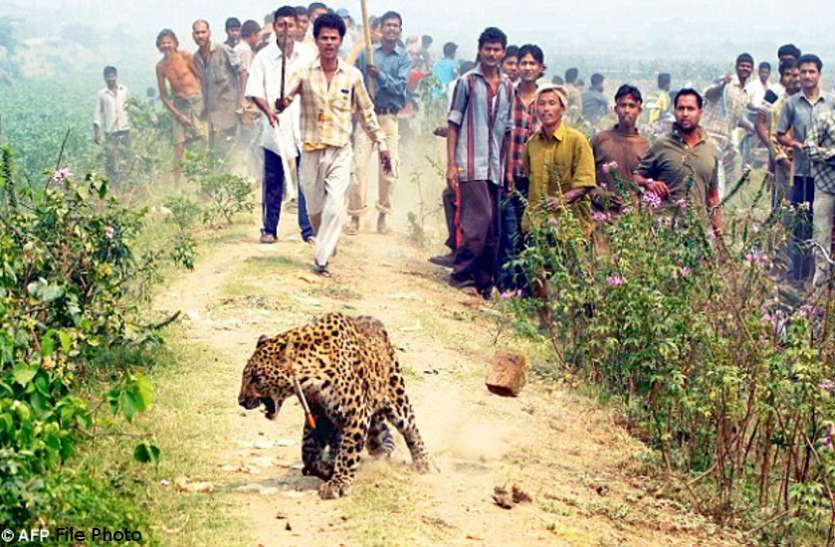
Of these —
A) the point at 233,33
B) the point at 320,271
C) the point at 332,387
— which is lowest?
the point at 320,271

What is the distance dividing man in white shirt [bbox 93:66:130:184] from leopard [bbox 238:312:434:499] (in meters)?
12.0

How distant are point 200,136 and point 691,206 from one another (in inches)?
398

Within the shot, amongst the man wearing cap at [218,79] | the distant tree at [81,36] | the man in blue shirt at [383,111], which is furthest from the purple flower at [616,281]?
the distant tree at [81,36]

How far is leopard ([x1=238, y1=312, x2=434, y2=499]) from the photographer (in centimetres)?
621

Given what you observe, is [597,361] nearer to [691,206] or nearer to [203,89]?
[691,206]

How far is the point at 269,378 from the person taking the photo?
243 inches

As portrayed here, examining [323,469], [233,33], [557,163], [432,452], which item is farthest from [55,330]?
[233,33]

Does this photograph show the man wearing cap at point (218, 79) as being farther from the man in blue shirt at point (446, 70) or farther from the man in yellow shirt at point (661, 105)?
the man in yellow shirt at point (661, 105)

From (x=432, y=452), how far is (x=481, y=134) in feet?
14.3

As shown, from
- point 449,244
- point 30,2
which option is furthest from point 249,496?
point 30,2

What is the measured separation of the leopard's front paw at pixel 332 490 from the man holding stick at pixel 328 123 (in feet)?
16.3

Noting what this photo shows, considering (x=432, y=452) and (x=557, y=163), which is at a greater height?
(x=557, y=163)

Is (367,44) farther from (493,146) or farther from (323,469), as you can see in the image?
(323,469)

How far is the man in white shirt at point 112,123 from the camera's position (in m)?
18.2
